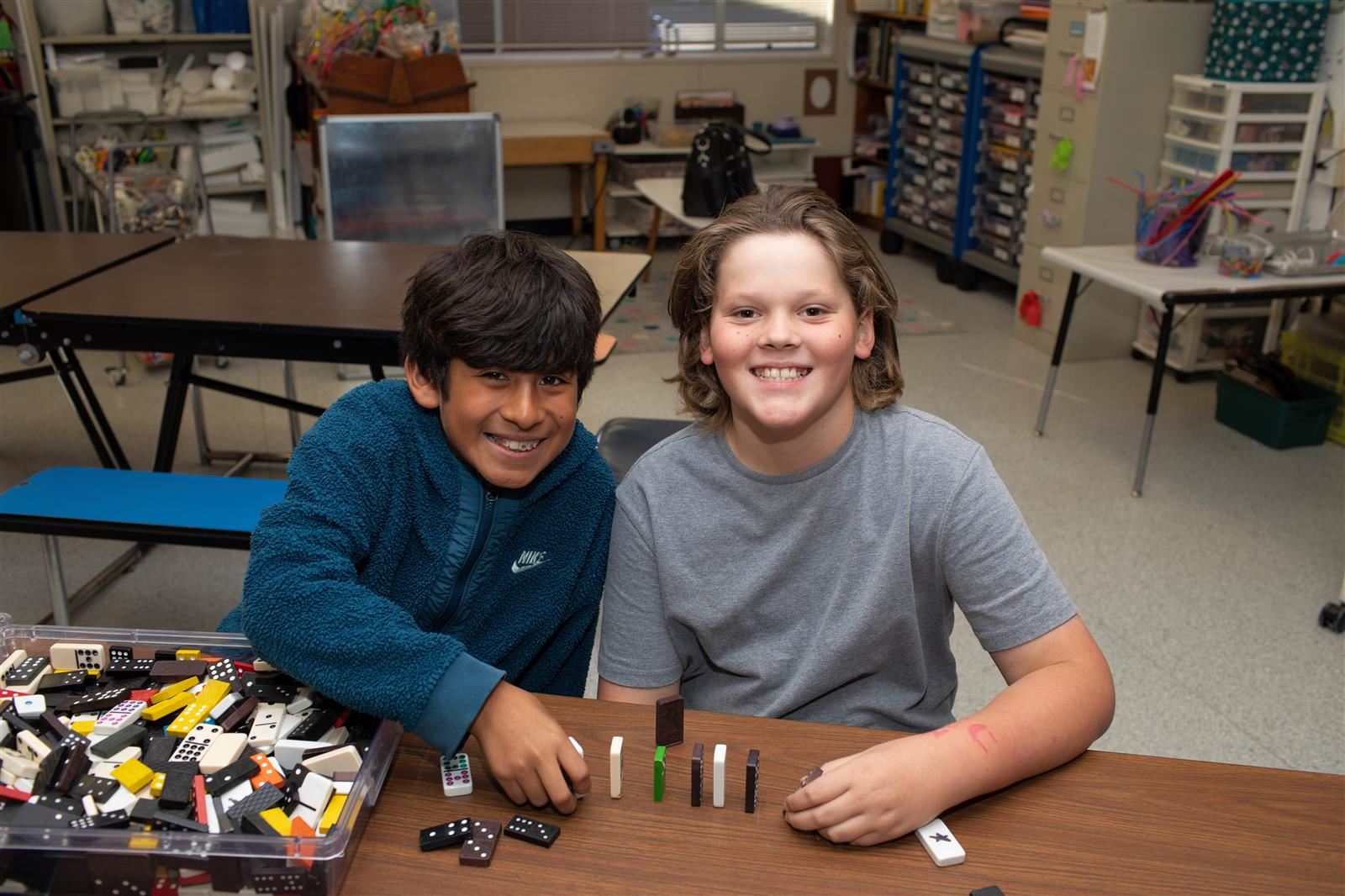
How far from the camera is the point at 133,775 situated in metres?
0.90

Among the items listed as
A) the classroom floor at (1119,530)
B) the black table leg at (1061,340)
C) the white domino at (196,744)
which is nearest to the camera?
the white domino at (196,744)

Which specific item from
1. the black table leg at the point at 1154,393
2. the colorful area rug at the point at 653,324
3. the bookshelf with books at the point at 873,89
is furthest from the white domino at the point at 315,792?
the bookshelf with books at the point at 873,89

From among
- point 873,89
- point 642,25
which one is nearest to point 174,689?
point 642,25

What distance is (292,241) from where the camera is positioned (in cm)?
315

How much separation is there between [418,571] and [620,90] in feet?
17.7

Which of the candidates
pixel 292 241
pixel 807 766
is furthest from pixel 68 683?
pixel 292 241

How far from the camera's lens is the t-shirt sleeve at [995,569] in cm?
113

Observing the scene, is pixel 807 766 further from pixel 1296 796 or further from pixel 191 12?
pixel 191 12

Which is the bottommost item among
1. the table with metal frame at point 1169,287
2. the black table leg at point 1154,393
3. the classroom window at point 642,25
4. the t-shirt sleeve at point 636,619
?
the black table leg at point 1154,393

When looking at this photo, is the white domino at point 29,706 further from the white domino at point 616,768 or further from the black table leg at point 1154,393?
the black table leg at point 1154,393

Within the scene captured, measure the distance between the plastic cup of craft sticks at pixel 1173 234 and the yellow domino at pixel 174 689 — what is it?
3.13 m

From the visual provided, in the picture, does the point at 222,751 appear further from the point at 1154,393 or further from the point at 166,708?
the point at 1154,393

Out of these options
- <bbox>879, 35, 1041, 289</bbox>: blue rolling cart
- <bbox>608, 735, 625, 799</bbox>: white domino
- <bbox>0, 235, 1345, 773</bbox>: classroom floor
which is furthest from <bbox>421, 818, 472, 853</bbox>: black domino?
<bbox>879, 35, 1041, 289</bbox>: blue rolling cart

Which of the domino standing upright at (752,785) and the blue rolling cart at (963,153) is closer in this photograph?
the domino standing upright at (752,785)
